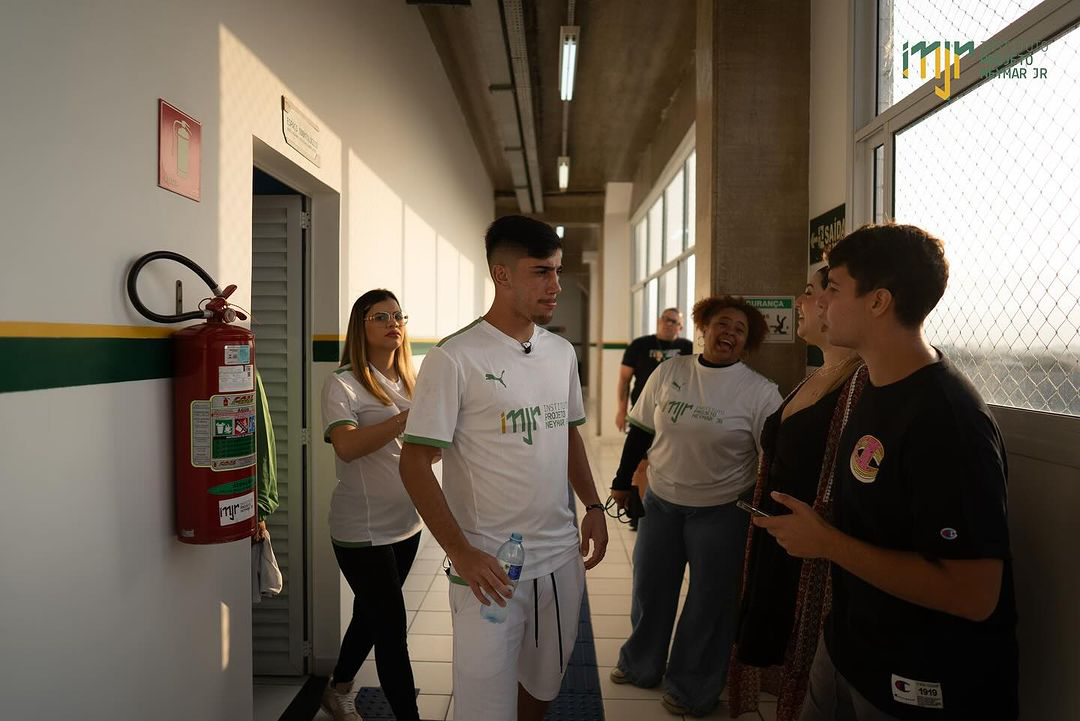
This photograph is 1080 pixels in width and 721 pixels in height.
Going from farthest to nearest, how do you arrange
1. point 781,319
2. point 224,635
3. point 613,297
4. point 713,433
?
point 613,297
point 781,319
point 713,433
point 224,635

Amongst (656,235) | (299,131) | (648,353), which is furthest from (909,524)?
(656,235)

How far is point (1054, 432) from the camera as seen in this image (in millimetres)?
1534

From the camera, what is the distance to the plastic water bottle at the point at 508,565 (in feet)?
5.54

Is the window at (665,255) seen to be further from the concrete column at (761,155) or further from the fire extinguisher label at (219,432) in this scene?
the fire extinguisher label at (219,432)

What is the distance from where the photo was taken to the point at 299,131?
8.52 ft

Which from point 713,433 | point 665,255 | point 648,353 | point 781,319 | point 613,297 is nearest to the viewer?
point 713,433

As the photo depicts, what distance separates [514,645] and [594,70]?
20.4ft

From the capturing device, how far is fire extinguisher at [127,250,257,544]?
1681mm

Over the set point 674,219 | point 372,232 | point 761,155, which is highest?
point 674,219

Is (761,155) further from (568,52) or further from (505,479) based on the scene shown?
(505,479)

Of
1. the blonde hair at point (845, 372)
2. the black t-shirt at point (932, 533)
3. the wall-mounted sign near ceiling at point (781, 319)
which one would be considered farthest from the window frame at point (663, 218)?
the black t-shirt at point (932, 533)

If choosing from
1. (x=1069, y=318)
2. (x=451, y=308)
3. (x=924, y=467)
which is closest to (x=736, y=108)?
(x=1069, y=318)

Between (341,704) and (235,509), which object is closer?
(235,509)

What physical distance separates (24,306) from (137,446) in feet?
1.53
